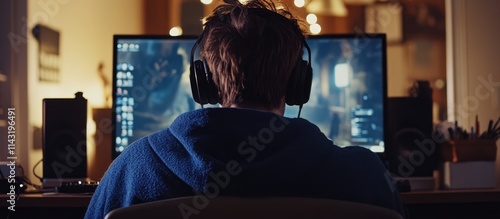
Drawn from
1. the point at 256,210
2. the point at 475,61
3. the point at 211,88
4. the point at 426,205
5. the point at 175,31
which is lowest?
the point at 426,205

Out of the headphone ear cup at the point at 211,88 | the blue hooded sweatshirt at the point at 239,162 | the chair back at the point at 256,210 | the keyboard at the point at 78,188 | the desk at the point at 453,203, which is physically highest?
the headphone ear cup at the point at 211,88

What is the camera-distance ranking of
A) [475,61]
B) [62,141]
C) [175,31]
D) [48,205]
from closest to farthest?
[48,205], [62,141], [475,61], [175,31]

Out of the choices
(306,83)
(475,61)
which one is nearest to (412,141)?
(475,61)

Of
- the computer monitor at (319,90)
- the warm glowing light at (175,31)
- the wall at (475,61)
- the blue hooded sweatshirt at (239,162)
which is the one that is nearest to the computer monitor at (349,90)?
the computer monitor at (319,90)

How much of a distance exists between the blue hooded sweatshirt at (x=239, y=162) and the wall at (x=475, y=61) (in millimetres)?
1313

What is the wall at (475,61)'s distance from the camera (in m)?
2.31

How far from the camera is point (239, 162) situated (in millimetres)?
1009

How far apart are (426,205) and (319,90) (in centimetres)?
45

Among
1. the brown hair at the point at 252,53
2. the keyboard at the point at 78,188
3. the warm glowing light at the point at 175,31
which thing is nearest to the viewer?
the brown hair at the point at 252,53

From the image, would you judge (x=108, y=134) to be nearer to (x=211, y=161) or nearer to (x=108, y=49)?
(x=108, y=49)

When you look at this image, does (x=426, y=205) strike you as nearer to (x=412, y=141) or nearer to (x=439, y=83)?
(x=412, y=141)

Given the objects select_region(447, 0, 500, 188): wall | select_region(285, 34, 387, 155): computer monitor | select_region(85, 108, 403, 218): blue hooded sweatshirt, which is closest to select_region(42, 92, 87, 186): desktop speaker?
select_region(285, 34, 387, 155): computer monitor

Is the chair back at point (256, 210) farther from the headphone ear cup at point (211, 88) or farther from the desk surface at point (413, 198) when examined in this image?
the desk surface at point (413, 198)

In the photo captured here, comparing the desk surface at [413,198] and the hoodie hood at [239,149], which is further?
the desk surface at [413,198]
